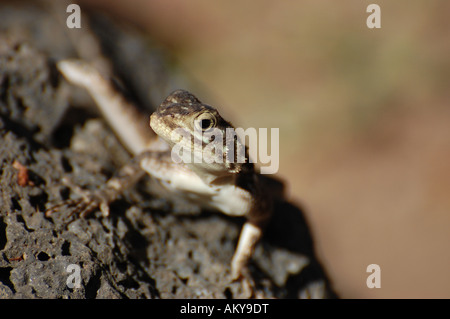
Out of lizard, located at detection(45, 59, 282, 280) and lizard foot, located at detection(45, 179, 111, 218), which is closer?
lizard, located at detection(45, 59, 282, 280)

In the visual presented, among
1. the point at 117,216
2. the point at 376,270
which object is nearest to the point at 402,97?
the point at 376,270

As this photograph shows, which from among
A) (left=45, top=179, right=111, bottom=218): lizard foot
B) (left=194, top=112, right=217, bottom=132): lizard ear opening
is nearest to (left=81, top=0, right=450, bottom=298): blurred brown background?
(left=45, top=179, right=111, bottom=218): lizard foot

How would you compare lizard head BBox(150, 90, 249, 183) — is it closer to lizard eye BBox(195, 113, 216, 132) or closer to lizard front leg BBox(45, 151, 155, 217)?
lizard eye BBox(195, 113, 216, 132)

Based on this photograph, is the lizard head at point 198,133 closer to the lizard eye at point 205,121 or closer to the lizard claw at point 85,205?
the lizard eye at point 205,121

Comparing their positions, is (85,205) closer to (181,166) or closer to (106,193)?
(106,193)

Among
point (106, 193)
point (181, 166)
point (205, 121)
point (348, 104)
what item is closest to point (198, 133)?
point (205, 121)
